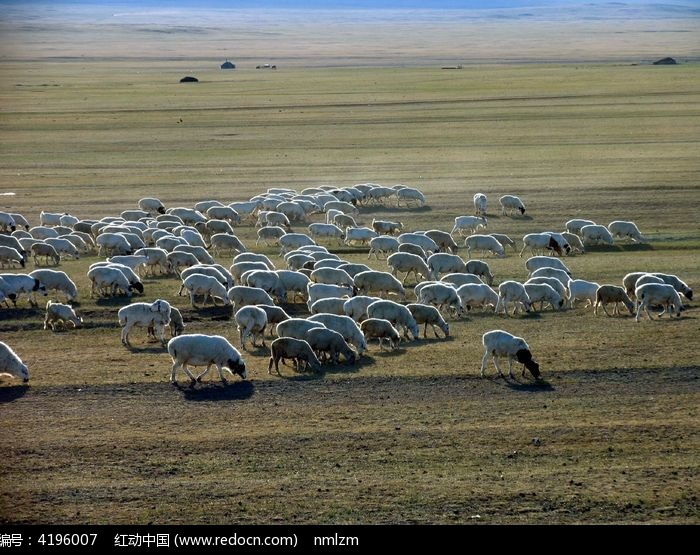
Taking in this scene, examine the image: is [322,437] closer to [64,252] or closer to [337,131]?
[64,252]

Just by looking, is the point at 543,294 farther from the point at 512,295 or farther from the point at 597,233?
the point at 597,233

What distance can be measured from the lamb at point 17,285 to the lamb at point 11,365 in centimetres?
516

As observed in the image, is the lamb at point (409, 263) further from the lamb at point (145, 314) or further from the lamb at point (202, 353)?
the lamb at point (202, 353)

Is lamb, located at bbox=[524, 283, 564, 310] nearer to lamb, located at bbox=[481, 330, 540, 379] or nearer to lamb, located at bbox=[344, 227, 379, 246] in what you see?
lamb, located at bbox=[481, 330, 540, 379]

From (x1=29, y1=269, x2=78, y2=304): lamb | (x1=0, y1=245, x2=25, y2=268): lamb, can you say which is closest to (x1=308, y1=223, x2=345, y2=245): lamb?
(x1=0, y1=245, x2=25, y2=268): lamb

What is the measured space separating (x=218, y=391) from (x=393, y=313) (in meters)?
4.27

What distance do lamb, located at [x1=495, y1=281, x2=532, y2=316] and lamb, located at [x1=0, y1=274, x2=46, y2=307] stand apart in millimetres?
8991

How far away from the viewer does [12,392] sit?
51.2 feet

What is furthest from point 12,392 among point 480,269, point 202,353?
point 480,269

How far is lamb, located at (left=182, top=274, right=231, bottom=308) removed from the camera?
2084 centimetres

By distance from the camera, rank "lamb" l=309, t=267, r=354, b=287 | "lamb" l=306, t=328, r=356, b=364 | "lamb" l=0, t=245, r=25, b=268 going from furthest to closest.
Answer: "lamb" l=0, t=245, r=25, b=268 < "lamb" l=309, t=267, r=354, b=287 < "lamb" l=306, t=328, r=356, b=364

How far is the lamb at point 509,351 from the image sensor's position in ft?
53.2

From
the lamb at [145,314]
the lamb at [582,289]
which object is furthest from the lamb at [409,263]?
the lamb at [145,314]

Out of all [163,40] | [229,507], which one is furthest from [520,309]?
[163,40]
